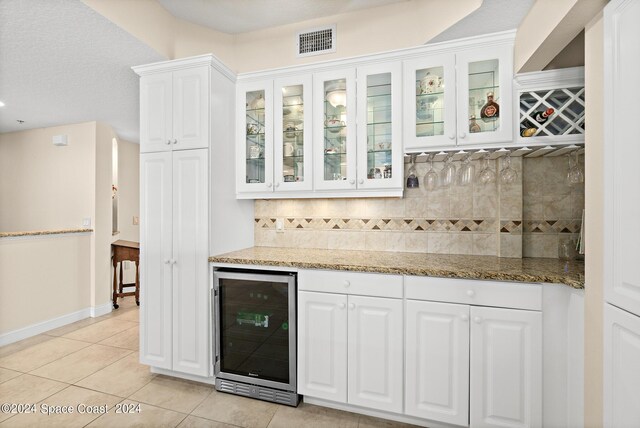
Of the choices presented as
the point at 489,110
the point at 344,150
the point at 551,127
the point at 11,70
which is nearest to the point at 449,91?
the point at 489,110

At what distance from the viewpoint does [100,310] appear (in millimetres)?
3799

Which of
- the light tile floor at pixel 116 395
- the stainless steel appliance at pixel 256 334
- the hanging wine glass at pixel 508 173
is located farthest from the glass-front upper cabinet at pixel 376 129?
the light tile floor at pixel 116 395

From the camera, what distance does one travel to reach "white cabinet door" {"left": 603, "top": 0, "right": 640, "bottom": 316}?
1089mm

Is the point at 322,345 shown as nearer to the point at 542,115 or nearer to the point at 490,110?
the point at 490,110

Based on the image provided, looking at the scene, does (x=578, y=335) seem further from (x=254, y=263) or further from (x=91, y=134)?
(x=91, y=134)

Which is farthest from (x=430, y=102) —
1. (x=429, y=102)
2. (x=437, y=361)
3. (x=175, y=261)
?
(x=175, y=261)

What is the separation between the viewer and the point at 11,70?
2471mm

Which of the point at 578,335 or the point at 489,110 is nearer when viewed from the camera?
the point at 578,335

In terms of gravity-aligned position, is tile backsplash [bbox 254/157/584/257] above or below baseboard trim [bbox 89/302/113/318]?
above

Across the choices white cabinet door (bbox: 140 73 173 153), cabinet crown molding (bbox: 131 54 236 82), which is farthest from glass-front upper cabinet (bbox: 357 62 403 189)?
white cabinet door (bbox: 140 73 173 153)

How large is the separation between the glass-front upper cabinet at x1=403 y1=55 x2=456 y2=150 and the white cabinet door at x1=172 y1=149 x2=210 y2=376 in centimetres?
147

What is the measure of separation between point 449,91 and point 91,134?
163 inches

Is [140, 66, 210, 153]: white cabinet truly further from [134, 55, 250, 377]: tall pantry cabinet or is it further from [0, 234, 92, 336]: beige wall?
[0, 234, 92, 336]: beige wall

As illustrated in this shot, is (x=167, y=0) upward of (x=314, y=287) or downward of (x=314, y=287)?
upward
